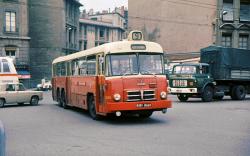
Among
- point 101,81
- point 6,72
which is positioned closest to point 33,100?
point 6,72

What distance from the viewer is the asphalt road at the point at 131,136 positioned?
8.97m

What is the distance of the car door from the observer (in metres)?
23.6

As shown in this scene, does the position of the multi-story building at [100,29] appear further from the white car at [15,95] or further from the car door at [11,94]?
the car door at [11,94]

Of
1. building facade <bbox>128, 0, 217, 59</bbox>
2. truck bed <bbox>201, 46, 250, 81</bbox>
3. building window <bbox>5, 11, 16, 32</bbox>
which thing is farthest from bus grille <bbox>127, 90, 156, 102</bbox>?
building window <bbox>5, 11, 16, 32</bbox>

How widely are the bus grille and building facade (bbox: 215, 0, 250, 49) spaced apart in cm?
3347

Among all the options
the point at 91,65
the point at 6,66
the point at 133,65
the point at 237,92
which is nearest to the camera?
the point at 133,65

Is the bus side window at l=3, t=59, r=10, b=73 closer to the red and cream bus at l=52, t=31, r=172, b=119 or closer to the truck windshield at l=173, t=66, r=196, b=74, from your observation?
the truck windshield at l=173, t=66, r=196, b=74

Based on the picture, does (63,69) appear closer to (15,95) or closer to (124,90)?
(15,95)

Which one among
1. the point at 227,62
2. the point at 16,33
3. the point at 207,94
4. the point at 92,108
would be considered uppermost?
the point at 16,33

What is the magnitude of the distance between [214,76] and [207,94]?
1.79 metres

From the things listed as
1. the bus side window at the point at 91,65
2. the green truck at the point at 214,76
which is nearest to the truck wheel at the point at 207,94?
the green truck at the point at 214,76

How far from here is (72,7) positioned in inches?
2628

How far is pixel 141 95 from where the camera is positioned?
13.6 metres

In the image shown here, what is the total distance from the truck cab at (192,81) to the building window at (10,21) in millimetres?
32274
